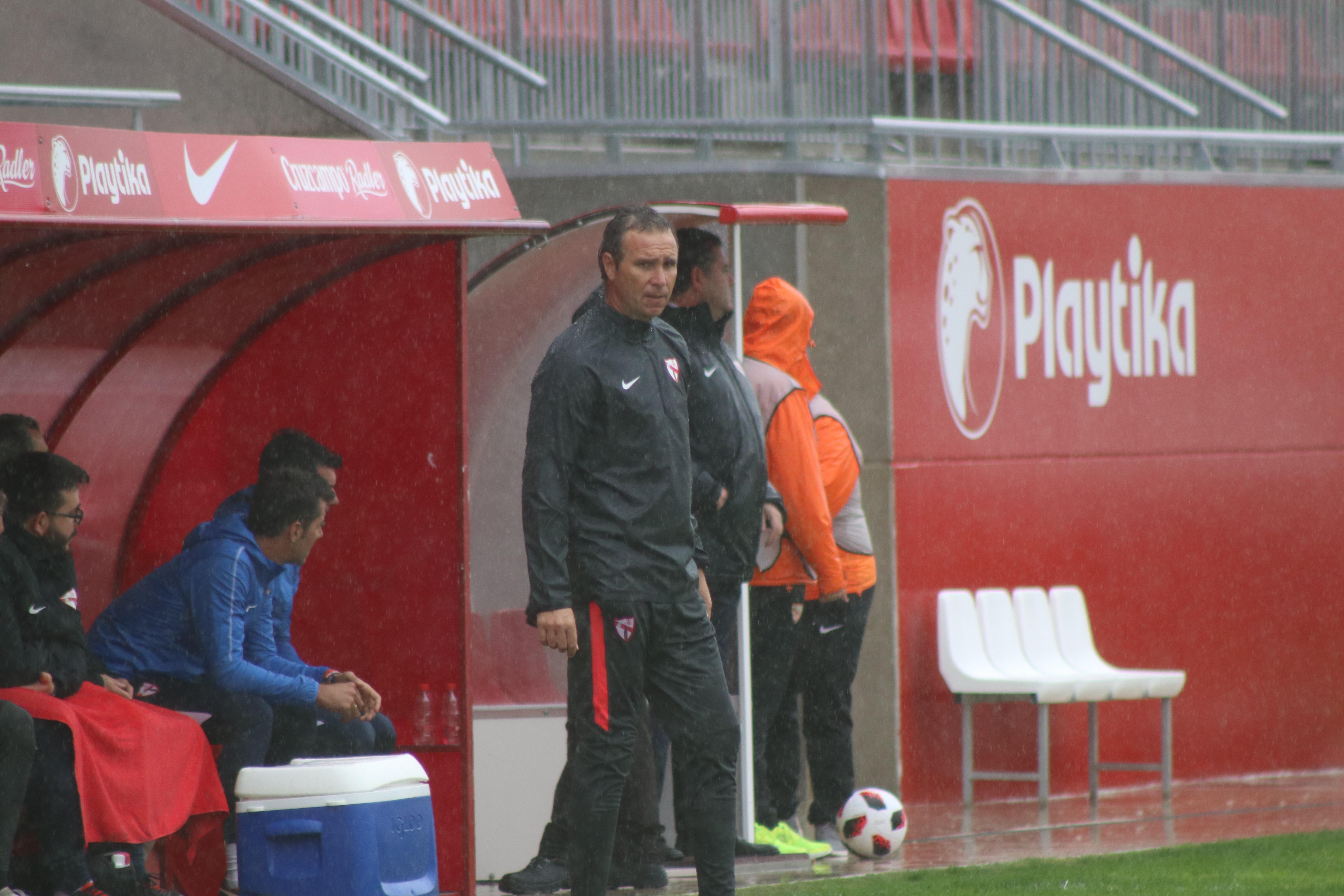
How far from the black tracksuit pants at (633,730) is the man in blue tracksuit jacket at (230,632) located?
1342 millimetres

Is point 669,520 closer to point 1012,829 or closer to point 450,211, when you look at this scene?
point 450,211

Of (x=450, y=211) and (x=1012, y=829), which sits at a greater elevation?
(x=450, y=211)

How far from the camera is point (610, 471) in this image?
575 cm

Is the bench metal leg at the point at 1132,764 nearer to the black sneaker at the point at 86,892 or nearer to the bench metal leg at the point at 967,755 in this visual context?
the bench metal leg at the point at 967,755

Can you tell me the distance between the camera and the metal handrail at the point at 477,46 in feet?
36.7

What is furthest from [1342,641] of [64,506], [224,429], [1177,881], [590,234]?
[64,506]

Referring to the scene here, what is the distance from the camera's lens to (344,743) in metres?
Answer: 6.97

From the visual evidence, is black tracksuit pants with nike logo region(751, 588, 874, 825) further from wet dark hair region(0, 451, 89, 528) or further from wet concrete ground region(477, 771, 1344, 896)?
wet dark hair region(0, 451, 89, 528)

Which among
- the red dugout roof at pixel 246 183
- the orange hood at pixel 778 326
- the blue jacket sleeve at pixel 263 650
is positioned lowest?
the blue jacket sleeve at pixel 263 650

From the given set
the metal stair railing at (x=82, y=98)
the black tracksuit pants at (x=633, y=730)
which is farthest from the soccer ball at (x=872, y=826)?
the metal stair railing at (x=82, y=98)

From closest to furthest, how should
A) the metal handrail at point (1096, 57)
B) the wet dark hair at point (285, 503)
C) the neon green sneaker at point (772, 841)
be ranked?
1. the wet dark hair at point (285, 503)
2. the neon green sneaker at point (772, 841)
3. the metal handrail at point (1096, 57)

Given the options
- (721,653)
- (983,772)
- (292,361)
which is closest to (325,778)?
(721,653)

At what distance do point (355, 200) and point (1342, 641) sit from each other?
729 cm

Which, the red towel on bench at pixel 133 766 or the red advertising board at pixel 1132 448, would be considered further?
the red advertising board at pixel 1132 448
